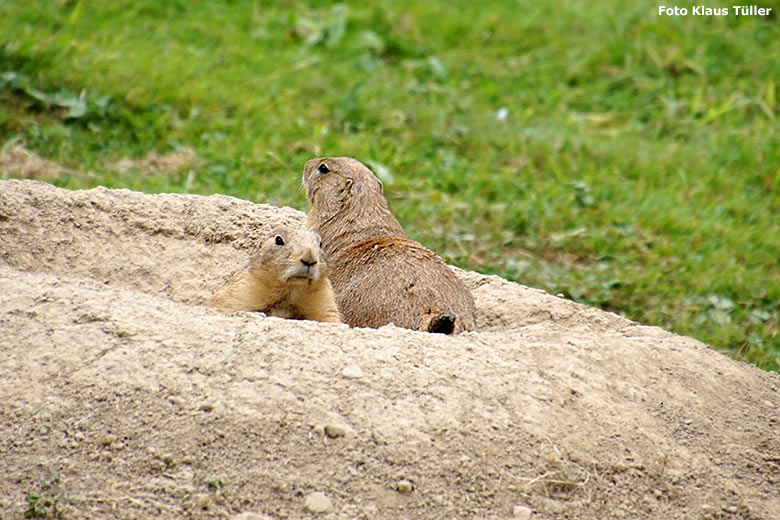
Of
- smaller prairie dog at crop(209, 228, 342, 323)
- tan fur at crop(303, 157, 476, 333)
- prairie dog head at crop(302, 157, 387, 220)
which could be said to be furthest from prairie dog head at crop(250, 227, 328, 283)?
prairie dog head at crop(302, 157, 387, 220)

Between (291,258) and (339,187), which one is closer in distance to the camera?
(291,258)

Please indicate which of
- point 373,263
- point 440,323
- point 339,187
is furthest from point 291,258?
point 339,187

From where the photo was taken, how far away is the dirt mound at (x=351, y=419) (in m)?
3.09

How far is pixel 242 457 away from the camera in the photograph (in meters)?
3.15

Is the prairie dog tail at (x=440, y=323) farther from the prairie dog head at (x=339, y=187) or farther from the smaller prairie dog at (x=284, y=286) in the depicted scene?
the prairie dog head at (x=339, y=187)

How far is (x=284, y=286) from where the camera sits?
4.55 meters

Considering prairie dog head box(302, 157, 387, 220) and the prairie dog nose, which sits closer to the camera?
the prairie dog nose

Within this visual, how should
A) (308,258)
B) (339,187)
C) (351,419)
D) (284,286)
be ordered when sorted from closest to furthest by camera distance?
(351,419) < (308,258) < (284,286) < (339,187)

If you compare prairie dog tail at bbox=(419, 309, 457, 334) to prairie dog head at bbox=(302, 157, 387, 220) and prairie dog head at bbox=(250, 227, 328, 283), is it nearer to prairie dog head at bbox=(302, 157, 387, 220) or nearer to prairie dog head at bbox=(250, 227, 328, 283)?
prairie dog head at bbox=(250, 227, 328, 283)

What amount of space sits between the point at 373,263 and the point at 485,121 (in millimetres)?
3846

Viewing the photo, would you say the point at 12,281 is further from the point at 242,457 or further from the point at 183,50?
the point at 183,50

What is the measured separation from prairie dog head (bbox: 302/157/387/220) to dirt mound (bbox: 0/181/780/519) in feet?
5.41

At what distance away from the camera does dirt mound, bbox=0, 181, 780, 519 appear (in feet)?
10.2

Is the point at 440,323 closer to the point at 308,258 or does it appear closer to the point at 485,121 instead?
the point at 308,258
